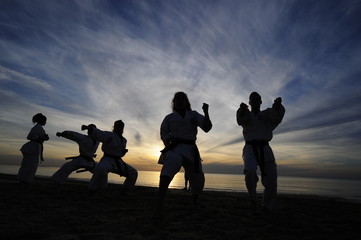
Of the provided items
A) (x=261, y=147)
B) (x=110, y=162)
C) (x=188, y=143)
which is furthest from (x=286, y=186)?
(x=188, y=143)

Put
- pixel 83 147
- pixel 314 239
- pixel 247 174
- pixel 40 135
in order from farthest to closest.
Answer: pixel 40 135, pixel 83 147, pixel 247 174, pixel 314 239

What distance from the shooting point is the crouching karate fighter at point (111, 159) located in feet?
19.8

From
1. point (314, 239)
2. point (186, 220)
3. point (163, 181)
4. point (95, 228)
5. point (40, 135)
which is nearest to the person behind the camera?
point (314, 239)

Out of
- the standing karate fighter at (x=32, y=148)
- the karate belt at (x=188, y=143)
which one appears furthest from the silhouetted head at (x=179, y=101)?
the standing karate fighter at (x=32, y=148)

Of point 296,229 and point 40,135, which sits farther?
point 40,135

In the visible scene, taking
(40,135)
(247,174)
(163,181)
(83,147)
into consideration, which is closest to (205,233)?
(163,181)

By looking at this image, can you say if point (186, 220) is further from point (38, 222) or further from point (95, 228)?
point (38, 222)

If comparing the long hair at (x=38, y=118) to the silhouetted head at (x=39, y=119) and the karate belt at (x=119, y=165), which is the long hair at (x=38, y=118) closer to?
the silhouetted head at (x=39, y=119)

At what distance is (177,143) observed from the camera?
418 cm

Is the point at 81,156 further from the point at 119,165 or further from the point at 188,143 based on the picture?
the point at 188,143

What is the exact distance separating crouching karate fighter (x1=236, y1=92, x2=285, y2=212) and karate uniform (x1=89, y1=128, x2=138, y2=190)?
3.52 metres

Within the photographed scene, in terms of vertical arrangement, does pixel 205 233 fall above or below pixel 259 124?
below

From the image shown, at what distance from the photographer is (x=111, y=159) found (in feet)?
21.0

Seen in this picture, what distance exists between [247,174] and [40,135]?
7.26m
